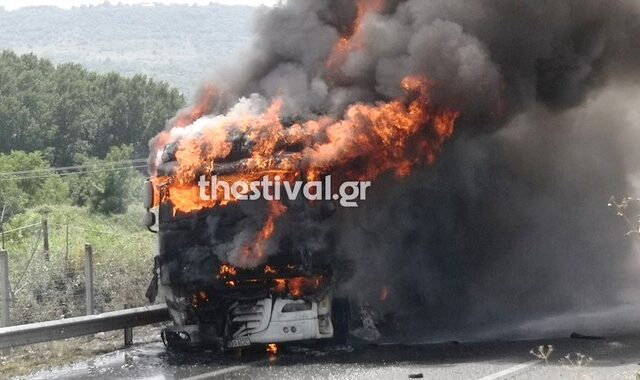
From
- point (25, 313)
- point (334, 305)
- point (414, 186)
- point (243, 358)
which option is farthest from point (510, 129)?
point (25, 313)

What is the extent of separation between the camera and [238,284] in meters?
14.0

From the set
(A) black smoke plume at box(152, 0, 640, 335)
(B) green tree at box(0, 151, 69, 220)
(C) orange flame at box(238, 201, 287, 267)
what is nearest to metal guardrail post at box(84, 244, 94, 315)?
(A) black smoke plume at box(152, 0, 640, 335)

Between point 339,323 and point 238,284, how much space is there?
60.9 inches

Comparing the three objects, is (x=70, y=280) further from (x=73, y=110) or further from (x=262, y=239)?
(x=73, y=110)

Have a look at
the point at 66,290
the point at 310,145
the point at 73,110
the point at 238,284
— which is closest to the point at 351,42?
the point at 310,145

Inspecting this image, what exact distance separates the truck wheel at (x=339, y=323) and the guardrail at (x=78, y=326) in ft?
9.93

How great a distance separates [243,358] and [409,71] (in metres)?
4.68

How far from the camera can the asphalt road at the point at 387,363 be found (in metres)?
12.2

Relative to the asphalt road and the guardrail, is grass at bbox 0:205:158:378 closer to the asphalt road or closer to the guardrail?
the guardrail

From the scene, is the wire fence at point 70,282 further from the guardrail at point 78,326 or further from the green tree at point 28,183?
the green tree at point 28,183

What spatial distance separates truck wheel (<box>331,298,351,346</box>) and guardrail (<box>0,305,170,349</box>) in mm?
3025

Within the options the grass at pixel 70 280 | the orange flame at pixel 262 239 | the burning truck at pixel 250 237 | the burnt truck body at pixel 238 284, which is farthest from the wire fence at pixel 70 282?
the orange flame at pixel 262 239

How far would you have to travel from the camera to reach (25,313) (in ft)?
60.5

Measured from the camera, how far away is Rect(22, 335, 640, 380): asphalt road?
12.2 meters
